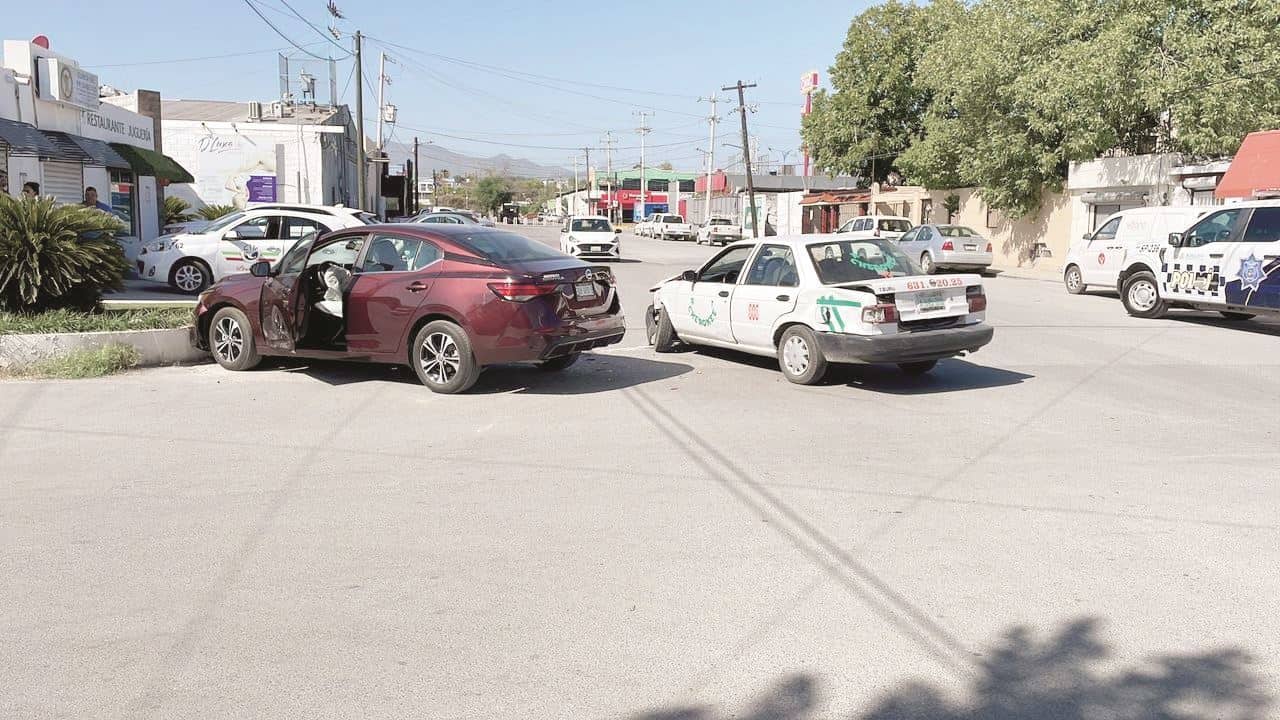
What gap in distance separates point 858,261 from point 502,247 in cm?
341

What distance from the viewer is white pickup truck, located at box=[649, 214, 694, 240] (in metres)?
65.1

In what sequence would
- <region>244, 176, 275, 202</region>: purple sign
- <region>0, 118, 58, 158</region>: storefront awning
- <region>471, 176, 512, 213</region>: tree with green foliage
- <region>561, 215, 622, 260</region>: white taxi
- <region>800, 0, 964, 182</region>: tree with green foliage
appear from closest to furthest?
1. <region>0, 118, 58, 158</region>: storefront awning
2. <region>561, 215, 622, 260</region>: white taxi
3. <region>244, 176, 275, 202</region>: purple sign
4. <region>800, 0, 964, 182</region>: tree with green foliage
5. <region>471, 176, 512, 213</region>: tree with green foliage

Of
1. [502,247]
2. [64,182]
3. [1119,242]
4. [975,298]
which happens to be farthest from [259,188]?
[975,298]

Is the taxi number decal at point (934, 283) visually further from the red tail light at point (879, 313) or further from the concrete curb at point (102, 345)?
the concrete curb at point (102, 345)

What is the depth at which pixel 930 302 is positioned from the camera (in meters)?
9.95

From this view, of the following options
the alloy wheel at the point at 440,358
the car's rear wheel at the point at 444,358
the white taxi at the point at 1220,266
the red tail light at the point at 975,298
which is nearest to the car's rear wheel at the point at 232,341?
the car's rear wheel at the point at 444,358

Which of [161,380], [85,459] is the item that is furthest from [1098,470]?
[161,380]

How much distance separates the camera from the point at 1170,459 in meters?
7.26

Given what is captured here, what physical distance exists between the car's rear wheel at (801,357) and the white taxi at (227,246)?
10588 mm

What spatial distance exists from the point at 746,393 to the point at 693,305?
2.09 metres

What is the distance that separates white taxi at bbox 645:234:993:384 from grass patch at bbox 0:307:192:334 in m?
5.98

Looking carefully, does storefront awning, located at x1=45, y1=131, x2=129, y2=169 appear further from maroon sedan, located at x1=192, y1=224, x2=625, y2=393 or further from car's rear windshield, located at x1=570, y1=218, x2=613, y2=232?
maroon sedan, located at x1=192, y1=224, x2=625, y2=393

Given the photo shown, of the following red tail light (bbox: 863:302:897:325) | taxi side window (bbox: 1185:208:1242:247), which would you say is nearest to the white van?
taxi side window (bbox: 1185:208:1242:247)

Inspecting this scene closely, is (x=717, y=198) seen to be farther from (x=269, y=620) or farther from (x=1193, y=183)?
(x=269, y=620)
